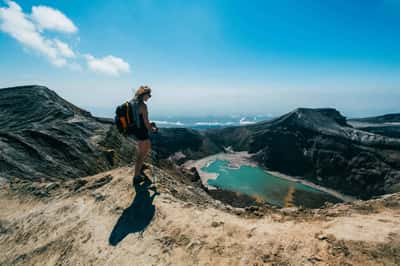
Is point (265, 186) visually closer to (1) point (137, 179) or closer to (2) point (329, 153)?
(2) point (329, 153)

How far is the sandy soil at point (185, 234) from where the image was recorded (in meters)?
4.68

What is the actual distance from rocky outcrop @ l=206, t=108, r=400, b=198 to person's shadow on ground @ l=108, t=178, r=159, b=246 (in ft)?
325

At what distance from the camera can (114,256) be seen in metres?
5.77

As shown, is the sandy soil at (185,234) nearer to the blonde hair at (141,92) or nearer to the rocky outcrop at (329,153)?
the blonde hair at (141,92)

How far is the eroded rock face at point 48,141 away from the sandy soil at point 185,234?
932 cm

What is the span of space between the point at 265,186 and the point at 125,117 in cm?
9604

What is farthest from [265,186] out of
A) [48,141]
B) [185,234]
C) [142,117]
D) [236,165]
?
[185,234]

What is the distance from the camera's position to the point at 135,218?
22.2ft

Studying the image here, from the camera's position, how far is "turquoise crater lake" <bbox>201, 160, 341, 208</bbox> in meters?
77.8

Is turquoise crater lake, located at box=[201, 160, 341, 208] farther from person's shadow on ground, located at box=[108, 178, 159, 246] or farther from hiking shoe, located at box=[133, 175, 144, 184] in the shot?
person's shadow on ground, located at box=[108, 178, 159, 246]

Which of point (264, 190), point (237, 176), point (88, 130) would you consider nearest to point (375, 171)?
point (264, 190)

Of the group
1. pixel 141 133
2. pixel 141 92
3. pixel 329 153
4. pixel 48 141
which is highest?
pixel 141 92

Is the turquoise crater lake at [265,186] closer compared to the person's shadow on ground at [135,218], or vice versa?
the person's shadow on ground at [135,218]

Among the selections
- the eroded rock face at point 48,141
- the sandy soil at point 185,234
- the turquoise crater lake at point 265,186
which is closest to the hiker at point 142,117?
the sandy soil at point 185,234
